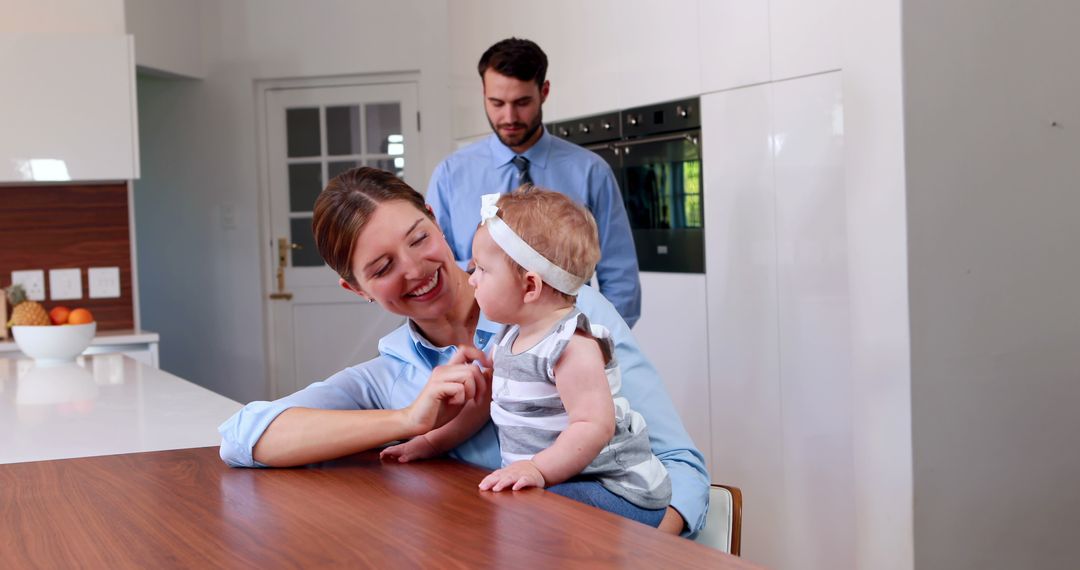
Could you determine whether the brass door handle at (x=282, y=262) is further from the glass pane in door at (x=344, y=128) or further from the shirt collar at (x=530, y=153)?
the shirt collar at (x=530, y=153)

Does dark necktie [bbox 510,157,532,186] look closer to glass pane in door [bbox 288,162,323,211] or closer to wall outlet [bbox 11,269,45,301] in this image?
wall outlet [bbox 11,269,45,301]

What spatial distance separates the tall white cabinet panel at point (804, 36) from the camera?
2807 mm

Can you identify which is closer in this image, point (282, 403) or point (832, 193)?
point (282, 403)

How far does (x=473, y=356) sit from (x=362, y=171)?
1.08 feet

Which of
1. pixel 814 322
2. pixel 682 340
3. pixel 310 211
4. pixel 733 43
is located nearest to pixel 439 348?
pixel 814 322

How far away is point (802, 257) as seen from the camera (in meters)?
2.99

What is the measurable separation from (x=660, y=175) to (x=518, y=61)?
95cm

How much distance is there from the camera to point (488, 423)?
1.53 metres

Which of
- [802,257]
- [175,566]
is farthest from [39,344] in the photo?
[175,566]

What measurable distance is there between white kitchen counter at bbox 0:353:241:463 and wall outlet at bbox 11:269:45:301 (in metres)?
1.44

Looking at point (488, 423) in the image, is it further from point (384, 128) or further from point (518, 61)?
point (384, 128)

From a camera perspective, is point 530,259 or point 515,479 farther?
point 530,259

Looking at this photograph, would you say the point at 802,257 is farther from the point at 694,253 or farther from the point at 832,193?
the point at 694,253

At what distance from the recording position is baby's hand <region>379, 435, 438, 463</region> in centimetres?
151
